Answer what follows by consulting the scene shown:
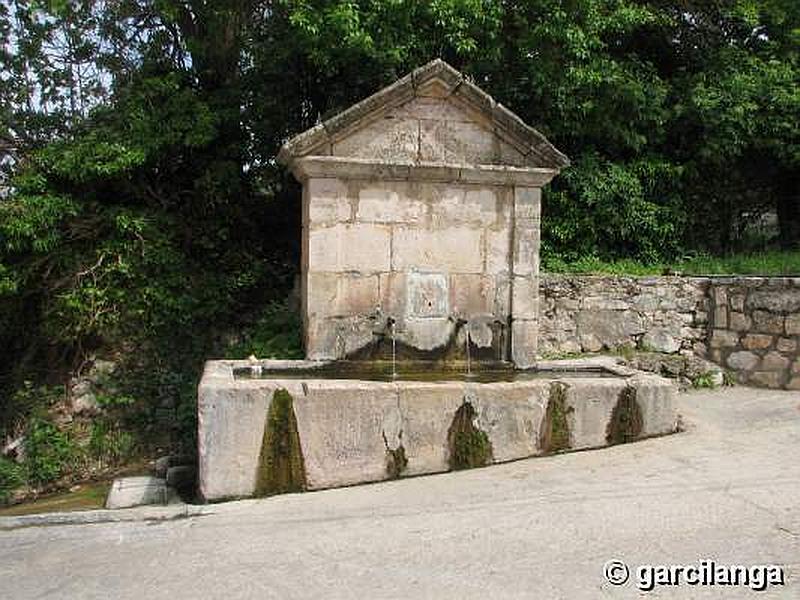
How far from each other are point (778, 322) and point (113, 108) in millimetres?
8753

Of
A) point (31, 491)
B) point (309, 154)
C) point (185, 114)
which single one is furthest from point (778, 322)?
point (31, 491)

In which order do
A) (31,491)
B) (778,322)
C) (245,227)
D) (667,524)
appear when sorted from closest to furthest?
(667,524)
(31,491)
(778,322)
(245,227)

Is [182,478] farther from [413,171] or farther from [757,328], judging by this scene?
[757,328]

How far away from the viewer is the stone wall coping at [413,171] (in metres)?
6.33

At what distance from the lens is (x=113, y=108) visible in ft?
30.3

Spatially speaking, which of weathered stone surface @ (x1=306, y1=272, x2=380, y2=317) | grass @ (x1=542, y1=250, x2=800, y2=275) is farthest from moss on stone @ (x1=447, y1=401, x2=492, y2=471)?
grass @ (x1=542, y1=250, x2=800, y2=275)

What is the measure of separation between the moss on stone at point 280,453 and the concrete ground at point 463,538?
5.5 inches

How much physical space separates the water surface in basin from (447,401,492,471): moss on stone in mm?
853

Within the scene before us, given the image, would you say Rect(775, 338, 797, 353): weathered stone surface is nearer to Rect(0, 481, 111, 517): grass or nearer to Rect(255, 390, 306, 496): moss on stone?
Rect(255, 390, 306, 496): moss on stone

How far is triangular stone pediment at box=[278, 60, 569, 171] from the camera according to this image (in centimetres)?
638

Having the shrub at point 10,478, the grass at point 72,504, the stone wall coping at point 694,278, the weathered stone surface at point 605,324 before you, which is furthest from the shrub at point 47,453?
the weathered stone surface at point 605,324

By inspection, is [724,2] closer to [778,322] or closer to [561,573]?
[778,322]

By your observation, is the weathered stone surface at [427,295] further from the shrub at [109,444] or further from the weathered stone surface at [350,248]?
the shrub at [109,444]

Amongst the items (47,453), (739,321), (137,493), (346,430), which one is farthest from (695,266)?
(47,453)
